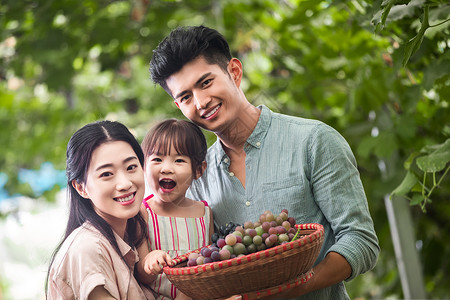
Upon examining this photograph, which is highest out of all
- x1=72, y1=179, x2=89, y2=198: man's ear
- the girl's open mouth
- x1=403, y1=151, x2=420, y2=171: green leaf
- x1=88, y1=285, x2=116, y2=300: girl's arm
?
x1=72, y1=179, x2=89, y2=198: man's ear

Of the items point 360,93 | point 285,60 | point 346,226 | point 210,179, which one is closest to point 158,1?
point 285,60

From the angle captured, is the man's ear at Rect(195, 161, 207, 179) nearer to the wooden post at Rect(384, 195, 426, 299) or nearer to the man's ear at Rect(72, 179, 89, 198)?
the man's ear at Rect(72, 179, 89, 198)

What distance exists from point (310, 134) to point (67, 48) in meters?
2.34

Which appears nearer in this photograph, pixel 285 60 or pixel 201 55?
pixel 201 55

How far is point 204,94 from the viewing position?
140cm

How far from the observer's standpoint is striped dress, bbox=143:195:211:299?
1.36m

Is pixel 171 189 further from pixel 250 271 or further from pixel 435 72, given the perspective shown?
pixel 435 72

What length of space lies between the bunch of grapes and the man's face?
31 cm

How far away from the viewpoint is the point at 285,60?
3.65 m

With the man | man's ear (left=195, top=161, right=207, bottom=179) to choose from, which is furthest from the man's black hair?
man's ear (left=195, top=161, right=207, bottom=179)

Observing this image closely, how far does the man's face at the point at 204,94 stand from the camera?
4.61 ft

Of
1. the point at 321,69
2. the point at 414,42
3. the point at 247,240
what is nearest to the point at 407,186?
the point at 414,42

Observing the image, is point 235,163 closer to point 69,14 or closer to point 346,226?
point 346,226

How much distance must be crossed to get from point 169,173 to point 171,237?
16cm
